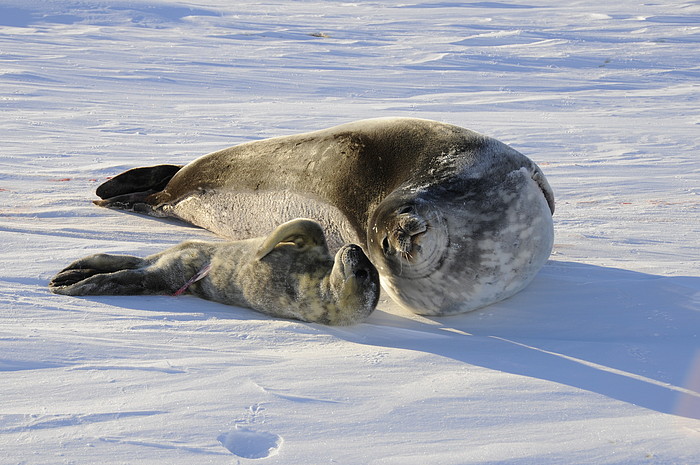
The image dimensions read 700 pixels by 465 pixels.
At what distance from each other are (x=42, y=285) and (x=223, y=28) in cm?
1129

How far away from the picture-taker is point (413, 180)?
3758 millimetres

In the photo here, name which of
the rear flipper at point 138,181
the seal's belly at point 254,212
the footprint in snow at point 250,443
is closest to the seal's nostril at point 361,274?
the seal's belly at point 254,212

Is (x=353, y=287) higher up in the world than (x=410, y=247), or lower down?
lower down

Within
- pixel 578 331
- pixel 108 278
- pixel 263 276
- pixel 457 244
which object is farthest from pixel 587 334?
pixel 108 278

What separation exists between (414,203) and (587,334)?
80 cm

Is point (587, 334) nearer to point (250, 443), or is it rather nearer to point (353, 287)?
point (353, 287)

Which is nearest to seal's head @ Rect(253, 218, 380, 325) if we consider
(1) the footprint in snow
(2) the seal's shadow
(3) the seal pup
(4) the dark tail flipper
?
(3) the seal pup

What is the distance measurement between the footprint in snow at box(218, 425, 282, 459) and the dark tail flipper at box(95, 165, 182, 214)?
10.8 ft

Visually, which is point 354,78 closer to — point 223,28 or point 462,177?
point 223,28

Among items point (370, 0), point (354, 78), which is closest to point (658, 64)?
point (354, 78)

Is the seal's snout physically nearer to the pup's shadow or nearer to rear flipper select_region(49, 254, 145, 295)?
the pup's shadow

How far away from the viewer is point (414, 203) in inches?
137

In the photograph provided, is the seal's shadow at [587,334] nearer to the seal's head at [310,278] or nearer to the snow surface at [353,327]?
the snow surface at [353,327]

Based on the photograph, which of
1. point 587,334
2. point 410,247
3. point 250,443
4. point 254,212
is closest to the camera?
point 250,443
